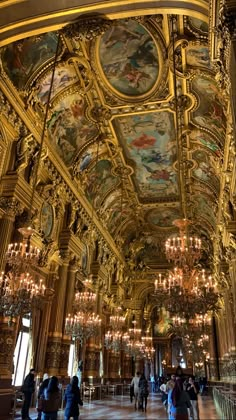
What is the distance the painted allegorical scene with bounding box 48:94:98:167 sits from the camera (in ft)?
40.3

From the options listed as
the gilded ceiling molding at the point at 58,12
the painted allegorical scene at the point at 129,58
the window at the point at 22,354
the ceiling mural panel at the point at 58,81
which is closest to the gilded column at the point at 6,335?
the window at the point at 22,354

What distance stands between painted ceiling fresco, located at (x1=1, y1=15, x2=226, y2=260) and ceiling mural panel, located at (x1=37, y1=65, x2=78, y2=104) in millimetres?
34

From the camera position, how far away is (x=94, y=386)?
1495 cm

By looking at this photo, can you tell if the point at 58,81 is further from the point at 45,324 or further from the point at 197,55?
the point at 45,324

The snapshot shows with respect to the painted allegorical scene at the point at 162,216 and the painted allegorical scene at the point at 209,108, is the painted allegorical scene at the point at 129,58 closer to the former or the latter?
the painted allegorical scene at the point at 209,108

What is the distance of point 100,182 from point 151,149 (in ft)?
10.1

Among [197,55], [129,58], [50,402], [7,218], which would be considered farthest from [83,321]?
[197,55]

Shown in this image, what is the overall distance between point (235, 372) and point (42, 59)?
12852 mm

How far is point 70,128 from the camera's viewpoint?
13.2 meters

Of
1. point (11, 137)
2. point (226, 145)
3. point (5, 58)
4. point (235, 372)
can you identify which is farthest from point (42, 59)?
point (235, 372)

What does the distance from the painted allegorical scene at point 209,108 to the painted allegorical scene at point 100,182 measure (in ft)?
16.6

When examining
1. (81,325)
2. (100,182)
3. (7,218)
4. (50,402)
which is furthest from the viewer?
(100,182)

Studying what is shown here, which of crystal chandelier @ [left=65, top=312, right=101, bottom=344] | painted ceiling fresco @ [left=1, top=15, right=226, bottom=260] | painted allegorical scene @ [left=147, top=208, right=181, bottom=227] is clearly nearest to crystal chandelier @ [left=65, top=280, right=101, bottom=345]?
crystal chandelier @ [left=65, top=312, right=101, bottom=344]

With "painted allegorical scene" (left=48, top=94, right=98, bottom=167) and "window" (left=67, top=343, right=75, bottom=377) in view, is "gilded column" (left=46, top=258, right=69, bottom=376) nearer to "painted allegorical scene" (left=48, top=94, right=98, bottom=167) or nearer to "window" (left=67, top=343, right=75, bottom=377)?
"window" (left=67, top=343, right=75, bottom=377)
